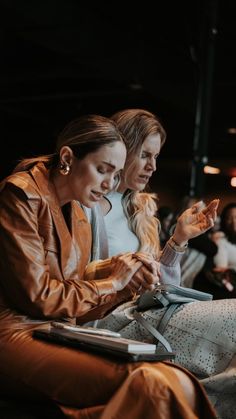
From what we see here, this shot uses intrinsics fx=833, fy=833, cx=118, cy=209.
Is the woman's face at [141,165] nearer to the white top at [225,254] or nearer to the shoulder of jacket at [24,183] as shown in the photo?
the shoulder of jacket at [24,183]

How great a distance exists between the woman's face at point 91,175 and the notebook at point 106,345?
1.60ft

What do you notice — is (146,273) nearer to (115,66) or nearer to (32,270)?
(32,270)

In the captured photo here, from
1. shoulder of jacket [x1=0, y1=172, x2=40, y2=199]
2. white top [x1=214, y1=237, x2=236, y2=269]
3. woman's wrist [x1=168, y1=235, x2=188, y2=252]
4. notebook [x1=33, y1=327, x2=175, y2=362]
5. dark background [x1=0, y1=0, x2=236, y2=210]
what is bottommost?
white top [x1=214, y1=237, x2=236, y2=269]

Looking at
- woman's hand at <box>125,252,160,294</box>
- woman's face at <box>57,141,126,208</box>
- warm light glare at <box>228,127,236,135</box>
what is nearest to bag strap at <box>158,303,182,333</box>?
woman's hand at <box>125,252,160,294</box>

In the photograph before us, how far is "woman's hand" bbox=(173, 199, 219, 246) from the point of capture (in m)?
3.41

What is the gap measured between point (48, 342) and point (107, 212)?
132 cm

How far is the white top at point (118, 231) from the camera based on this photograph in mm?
3709

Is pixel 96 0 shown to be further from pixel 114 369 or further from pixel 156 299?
pixel 114 369

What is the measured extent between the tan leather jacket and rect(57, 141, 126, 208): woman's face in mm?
64

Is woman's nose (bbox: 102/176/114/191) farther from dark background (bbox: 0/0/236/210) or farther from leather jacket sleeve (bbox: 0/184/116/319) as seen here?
dark background (bbox: 0/0/236/210)

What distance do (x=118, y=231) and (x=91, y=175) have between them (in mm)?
996

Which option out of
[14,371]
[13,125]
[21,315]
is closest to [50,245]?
[21,315]

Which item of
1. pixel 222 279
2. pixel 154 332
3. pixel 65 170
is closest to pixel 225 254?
pixel 222 279

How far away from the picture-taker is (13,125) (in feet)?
51.7
